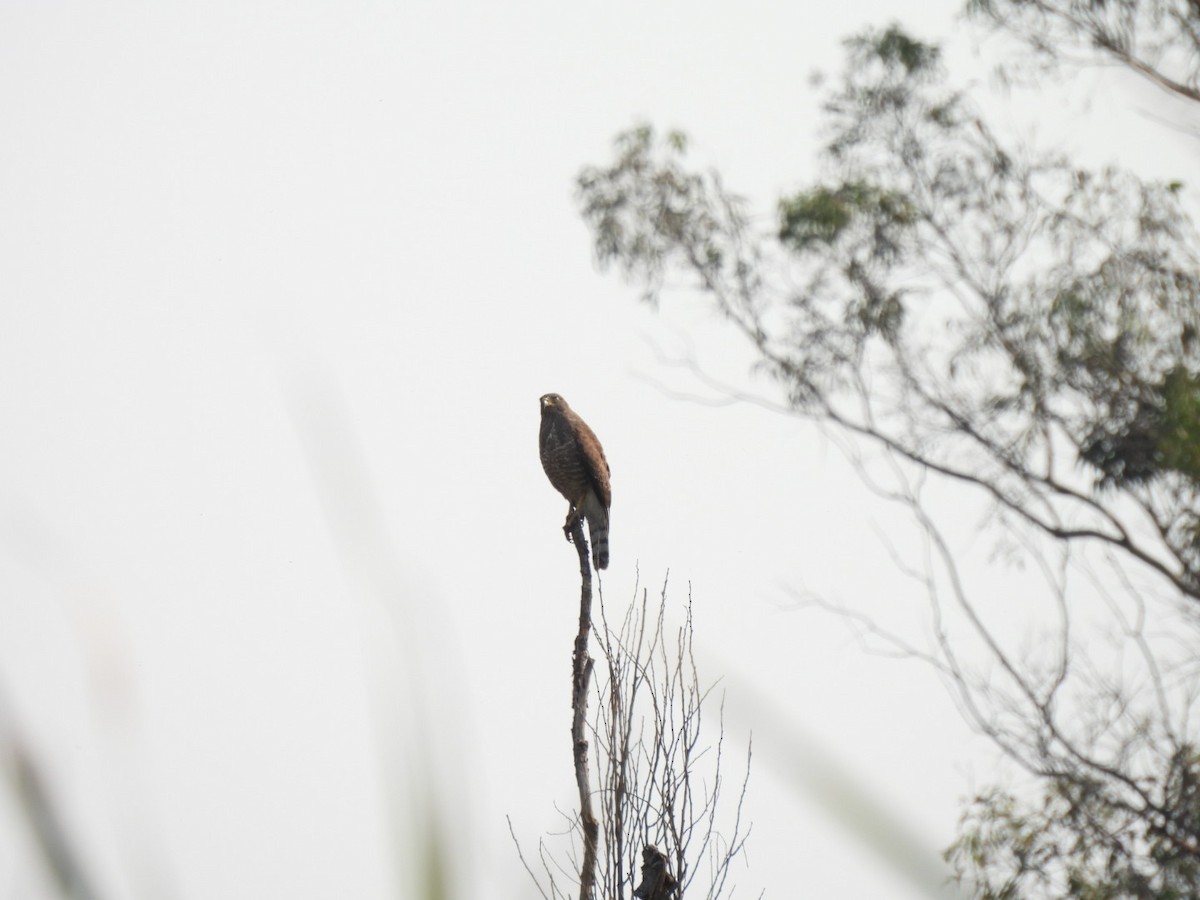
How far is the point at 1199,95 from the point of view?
44.2 feet

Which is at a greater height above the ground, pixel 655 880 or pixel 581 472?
pixel 581 472

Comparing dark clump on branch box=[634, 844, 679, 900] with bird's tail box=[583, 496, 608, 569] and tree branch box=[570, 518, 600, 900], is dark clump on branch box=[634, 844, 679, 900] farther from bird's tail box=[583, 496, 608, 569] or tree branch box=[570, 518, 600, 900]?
bird's tail box=[583, 496, 608, 569]

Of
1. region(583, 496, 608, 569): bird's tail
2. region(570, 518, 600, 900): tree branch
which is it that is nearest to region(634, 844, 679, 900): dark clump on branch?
region(570, 518, 600, 900): tree branch

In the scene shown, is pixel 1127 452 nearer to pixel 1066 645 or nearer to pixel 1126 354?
pixel 1126 354

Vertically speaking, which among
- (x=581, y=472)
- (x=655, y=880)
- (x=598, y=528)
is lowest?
(x=655, y=880)

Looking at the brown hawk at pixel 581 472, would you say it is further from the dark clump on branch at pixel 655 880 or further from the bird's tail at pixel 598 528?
the dark clump on branch at pixel 655 880

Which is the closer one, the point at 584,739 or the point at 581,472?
the point at 584,739

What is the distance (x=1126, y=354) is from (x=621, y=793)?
10.5 meters

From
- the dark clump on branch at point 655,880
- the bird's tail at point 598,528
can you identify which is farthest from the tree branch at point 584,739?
the bird's tail at point 598,528

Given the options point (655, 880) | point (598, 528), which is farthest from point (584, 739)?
point (598, 528)

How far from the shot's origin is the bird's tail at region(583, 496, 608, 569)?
7.68 m

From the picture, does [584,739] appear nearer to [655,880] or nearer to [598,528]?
[655,880]

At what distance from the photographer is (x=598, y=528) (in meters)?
7.90

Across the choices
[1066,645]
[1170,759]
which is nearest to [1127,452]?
[1066,645]
